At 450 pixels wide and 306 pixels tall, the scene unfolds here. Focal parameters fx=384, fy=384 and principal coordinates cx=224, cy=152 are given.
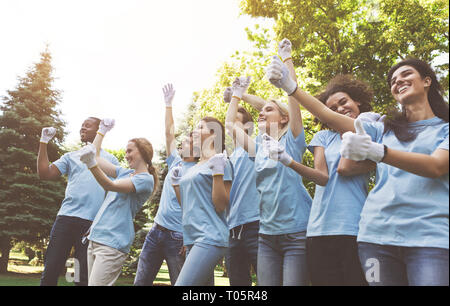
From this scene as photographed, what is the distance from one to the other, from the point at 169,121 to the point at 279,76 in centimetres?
205

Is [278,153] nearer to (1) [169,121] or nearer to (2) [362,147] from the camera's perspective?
(2) [362,147]

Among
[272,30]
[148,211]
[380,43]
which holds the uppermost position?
[272,30]

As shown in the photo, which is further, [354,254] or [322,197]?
[322,197]

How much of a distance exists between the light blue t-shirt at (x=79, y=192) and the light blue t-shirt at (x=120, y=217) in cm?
91

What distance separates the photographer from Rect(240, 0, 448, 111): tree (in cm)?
1024

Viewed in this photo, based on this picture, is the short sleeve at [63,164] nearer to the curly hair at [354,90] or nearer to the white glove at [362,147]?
the curly hair at [354,90]

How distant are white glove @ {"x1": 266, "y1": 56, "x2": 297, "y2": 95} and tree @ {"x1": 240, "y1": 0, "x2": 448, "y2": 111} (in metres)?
8.25

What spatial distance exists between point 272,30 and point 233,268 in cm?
1111

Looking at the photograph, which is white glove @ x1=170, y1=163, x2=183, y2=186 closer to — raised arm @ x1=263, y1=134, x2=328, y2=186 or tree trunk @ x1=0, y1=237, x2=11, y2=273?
raised arm @ x1=263, y1=134, x2=328, y2=186
